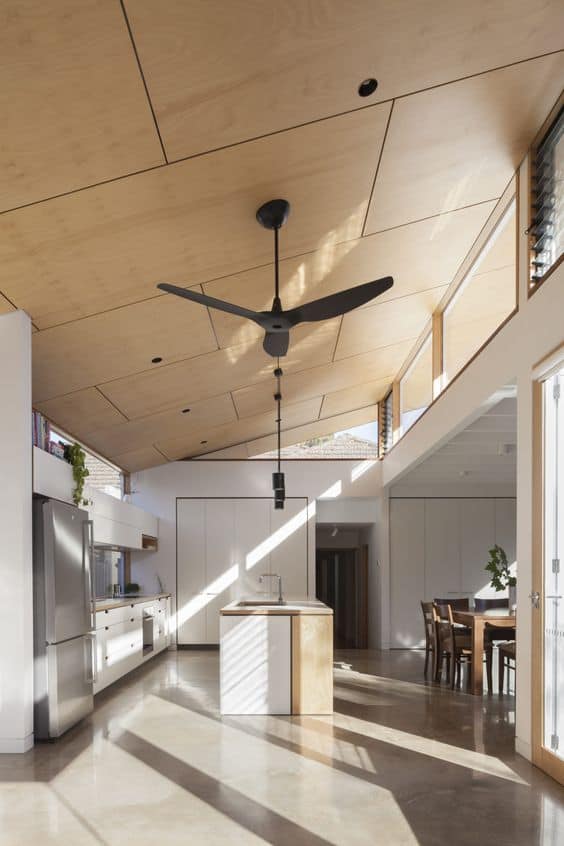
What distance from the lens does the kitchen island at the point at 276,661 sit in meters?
6.11

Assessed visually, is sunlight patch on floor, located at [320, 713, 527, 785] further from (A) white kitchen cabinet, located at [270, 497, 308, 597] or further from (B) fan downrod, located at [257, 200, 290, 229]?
(A) white kitchen cabinet, located at [270, 497, 308, 597]

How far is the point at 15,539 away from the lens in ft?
16.2

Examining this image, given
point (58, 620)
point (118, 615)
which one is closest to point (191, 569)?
point (118, 615)

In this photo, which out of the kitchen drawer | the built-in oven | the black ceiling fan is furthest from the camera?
the built-in oven

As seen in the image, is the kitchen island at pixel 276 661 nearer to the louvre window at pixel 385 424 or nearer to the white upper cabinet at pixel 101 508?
the white upper cabinet at pixel 101 508

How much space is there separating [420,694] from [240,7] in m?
5.98

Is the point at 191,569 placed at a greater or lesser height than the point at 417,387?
lesser

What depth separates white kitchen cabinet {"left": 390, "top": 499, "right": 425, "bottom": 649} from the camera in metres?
10.9

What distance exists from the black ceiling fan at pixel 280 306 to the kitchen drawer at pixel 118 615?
3.51 meters

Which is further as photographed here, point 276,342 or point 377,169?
point 377,169

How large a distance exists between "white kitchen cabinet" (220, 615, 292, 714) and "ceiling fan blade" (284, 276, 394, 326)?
3.10m

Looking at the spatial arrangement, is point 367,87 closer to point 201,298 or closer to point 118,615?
point 201,298

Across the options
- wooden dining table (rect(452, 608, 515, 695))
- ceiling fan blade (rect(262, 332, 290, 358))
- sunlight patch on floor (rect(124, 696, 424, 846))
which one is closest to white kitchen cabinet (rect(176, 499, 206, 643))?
wooden dining table (rect(452, 608, 515, 695))

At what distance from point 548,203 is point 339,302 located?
5.89 feet
